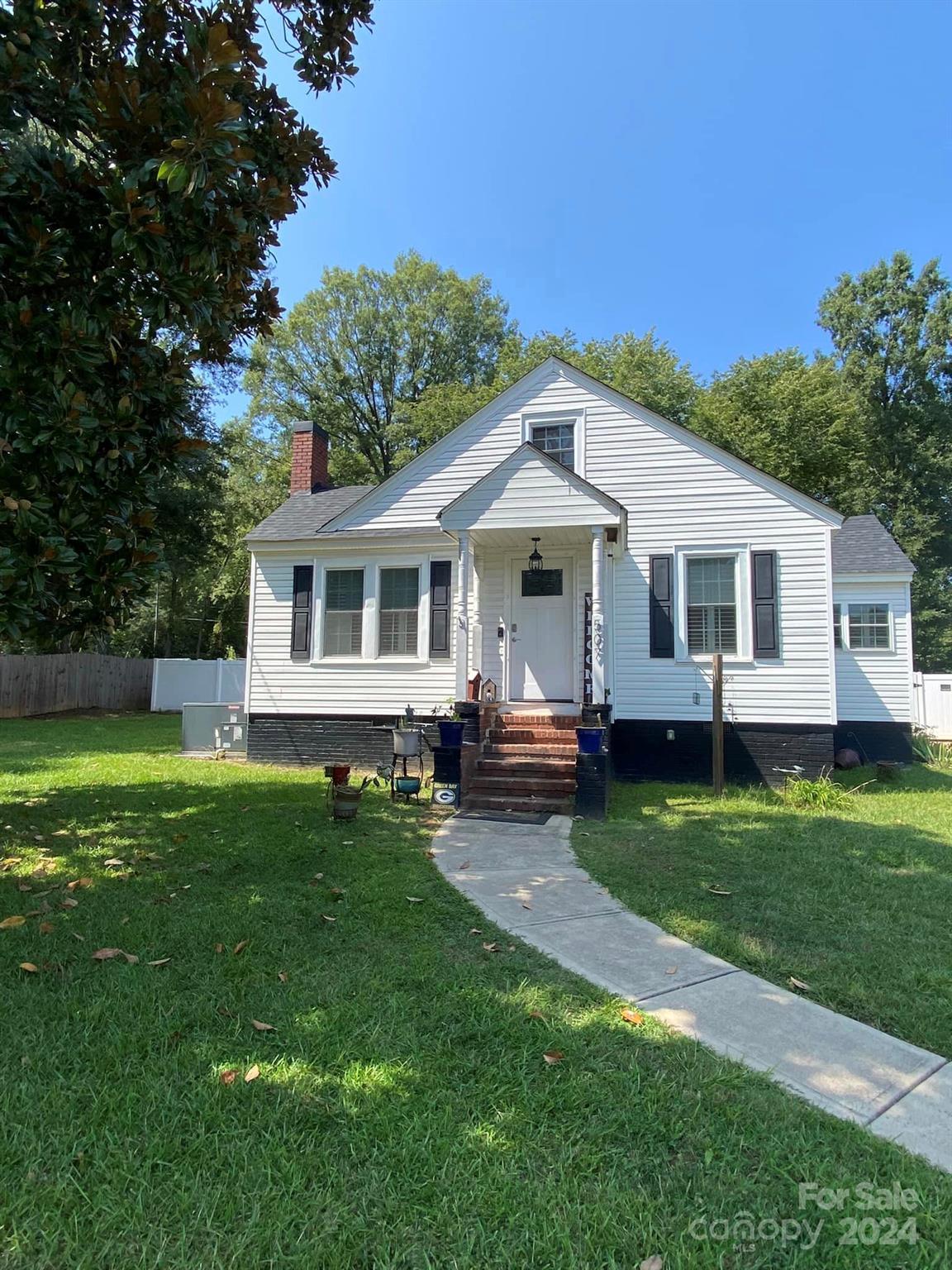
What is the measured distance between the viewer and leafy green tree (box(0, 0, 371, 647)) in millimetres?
3758

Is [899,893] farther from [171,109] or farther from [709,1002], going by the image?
[171,109]

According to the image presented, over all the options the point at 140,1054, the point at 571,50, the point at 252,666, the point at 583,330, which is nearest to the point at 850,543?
the point at 571,50

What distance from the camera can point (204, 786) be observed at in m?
8.52

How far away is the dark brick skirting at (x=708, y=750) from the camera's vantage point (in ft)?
32.2

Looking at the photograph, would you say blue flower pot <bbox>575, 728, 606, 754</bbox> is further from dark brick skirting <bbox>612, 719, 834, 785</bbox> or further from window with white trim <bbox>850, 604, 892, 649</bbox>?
window with white trim <bbox>850, 604, 892, 649</bbox>

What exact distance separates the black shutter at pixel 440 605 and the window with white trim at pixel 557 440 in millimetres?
2581

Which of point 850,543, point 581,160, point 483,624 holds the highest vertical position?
point 581,160

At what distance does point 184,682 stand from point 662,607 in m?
16.8

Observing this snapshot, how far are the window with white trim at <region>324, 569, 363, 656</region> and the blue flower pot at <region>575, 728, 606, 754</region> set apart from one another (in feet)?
16.2

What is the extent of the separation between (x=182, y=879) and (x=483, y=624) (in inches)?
259

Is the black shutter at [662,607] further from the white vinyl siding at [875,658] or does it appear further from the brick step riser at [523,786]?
the white vinyl siding at [875,658]

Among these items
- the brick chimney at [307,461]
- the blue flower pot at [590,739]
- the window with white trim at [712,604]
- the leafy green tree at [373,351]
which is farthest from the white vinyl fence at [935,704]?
the leafy green tree at [373,351]

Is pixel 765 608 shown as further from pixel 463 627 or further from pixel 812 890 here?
pixel 812 890

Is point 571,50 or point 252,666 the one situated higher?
point 571,50
